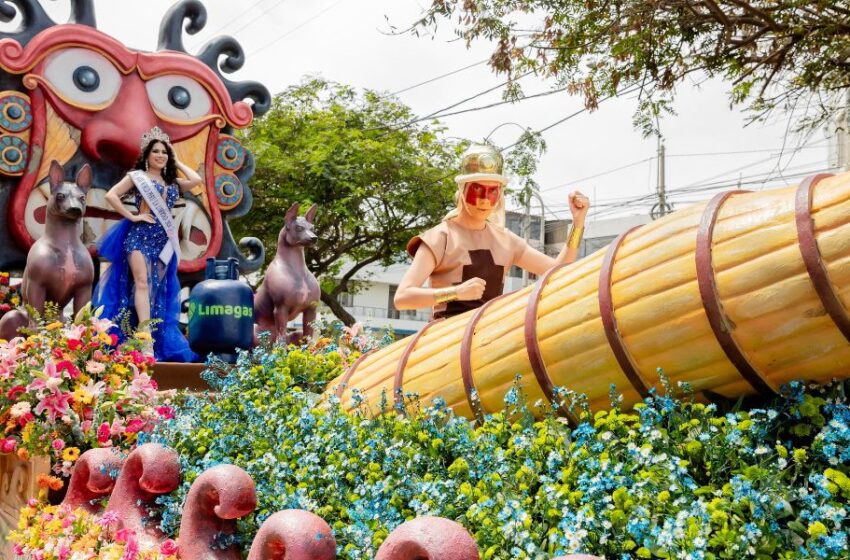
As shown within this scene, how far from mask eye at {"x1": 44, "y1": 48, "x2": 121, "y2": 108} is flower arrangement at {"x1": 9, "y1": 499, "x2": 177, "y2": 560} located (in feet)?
19.8

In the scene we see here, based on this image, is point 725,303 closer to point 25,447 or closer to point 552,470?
point 552,470

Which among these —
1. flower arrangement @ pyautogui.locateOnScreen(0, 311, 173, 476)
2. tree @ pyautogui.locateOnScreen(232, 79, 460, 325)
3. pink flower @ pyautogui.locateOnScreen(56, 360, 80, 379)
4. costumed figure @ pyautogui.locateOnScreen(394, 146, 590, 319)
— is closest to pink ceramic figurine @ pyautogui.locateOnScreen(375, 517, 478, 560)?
costumed figure @ pyautogui.locateOnScreen(394, 146, 590, 319)

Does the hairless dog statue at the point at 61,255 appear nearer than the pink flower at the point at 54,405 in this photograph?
No

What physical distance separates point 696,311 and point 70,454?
9.62 ft

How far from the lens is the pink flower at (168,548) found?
2758 millimetres

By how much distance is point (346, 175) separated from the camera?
1552 centimetres

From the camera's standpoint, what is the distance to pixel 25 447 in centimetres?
385

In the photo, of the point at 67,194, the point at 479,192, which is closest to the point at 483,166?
the point at 479,192

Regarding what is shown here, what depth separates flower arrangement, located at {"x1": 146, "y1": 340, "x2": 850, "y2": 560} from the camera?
173cm

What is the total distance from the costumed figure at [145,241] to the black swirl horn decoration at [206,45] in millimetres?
3337

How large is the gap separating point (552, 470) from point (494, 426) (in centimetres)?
36

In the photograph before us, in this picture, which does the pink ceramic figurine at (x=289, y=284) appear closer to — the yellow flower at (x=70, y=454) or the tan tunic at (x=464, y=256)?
the yellow flower at (x=70, y=454)

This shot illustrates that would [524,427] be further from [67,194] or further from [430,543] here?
[67,194]

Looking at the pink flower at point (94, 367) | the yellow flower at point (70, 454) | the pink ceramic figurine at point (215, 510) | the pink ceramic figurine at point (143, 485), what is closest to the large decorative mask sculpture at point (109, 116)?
the pink flower at point (94, 367)
